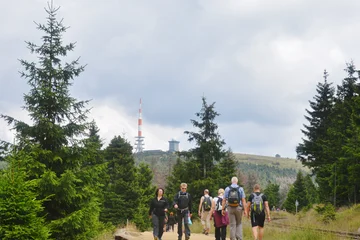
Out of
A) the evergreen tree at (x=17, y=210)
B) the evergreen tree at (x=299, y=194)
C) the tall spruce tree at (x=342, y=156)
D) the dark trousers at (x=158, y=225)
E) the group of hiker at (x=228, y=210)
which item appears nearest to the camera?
the evergreen tree at (x=17, y=210)

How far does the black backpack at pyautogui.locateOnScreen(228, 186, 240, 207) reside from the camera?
14164mm

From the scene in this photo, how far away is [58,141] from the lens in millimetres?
16828

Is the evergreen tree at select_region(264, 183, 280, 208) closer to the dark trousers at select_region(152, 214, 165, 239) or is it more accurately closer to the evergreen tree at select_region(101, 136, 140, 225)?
the evergreen tree at select_region(101, 136, 140, 225)

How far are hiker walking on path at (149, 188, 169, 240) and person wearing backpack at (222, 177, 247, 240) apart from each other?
79.9 inches

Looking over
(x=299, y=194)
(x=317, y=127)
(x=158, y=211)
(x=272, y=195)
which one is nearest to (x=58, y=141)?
(x=158, y=211)

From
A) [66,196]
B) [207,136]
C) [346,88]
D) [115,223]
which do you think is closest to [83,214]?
[66,196]

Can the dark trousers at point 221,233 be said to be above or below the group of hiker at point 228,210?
below

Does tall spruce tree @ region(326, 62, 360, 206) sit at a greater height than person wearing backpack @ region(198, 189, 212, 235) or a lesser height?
greater

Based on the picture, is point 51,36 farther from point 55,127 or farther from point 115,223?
point 115,223

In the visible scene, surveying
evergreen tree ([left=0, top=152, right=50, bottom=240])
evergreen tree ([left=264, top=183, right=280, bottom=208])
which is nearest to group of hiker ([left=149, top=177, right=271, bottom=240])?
evergreen tree ([left=0, top=152, right=50, bottom=240])

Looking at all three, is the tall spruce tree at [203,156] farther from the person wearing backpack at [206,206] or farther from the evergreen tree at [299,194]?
the evergreen tree at [299,194]

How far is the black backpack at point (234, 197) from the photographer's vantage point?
1416 centimetres

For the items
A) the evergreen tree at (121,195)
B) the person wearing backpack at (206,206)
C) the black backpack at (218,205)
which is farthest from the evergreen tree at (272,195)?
the black backpack at (218,205)

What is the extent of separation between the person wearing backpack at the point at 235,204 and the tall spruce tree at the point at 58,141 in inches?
193
